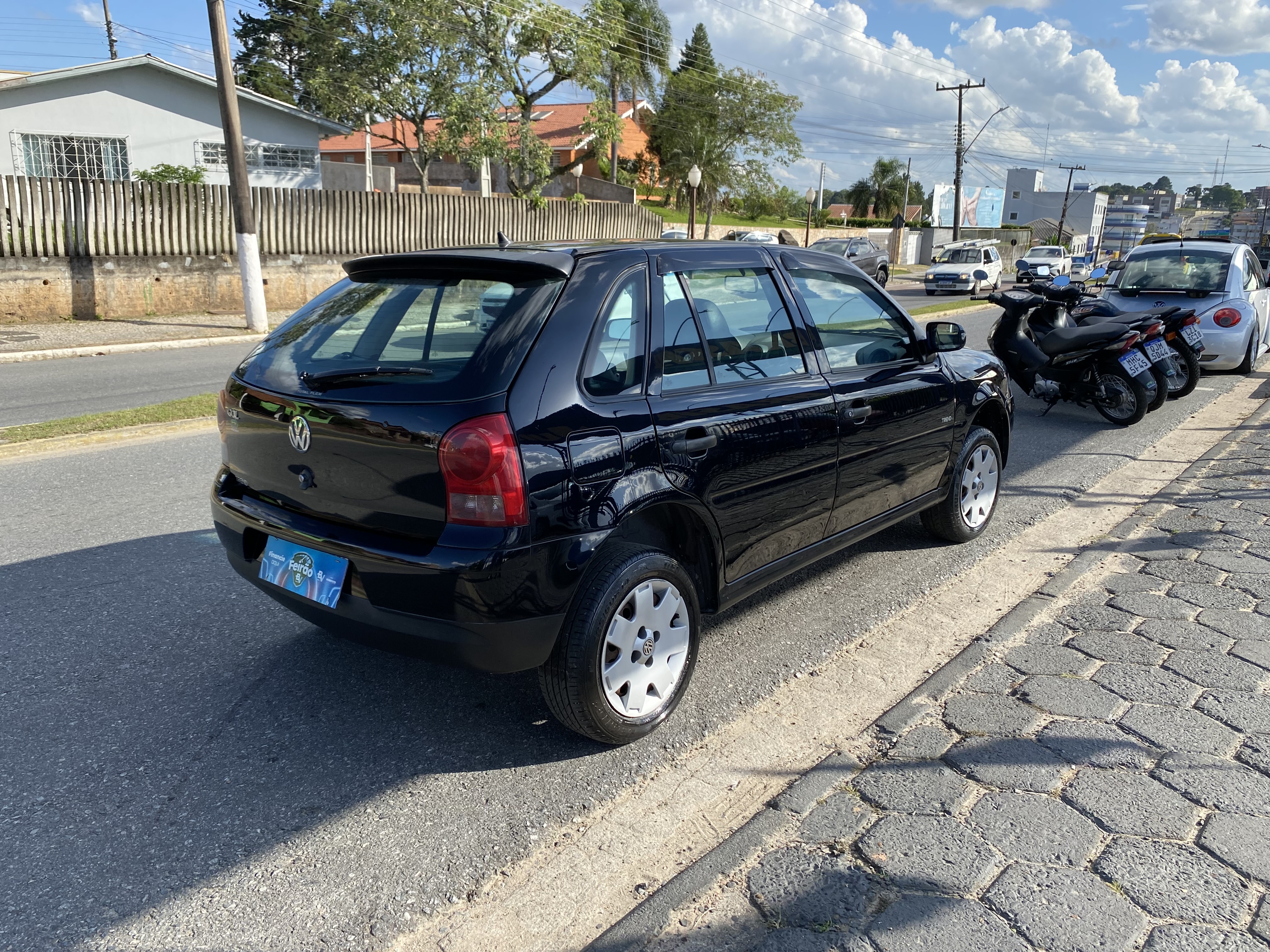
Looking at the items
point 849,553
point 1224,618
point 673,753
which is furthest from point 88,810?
point 1224,618

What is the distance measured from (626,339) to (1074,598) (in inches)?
114

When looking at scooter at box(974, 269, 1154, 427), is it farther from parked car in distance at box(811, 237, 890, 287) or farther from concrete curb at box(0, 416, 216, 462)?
parked car in distance at box(811, 237, 890, 287)

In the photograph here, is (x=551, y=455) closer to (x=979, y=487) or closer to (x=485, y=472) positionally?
(x=485, y=472)

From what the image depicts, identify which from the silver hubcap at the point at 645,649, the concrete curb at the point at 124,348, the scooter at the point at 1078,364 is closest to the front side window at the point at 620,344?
the silver hubcap at the point at 645,649

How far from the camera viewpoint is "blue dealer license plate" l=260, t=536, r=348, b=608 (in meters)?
3.07

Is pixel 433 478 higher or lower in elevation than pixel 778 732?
higher

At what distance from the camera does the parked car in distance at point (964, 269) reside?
3055 centimetres

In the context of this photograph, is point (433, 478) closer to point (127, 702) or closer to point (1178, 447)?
point (127, 702)

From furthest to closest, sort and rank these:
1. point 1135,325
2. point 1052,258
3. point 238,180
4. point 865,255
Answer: point 1052,258
point 865,255
point 238,180
point 1135,325

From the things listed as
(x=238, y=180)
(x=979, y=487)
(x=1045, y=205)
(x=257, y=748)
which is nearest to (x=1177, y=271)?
(x=979, y=487)

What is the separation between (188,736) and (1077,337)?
8370 mm

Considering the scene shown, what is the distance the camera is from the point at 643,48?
54.0 metres

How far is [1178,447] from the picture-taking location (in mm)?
8125

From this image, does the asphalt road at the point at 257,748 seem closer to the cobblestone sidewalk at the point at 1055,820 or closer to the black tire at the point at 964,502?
the black tire at the point at 964,502
